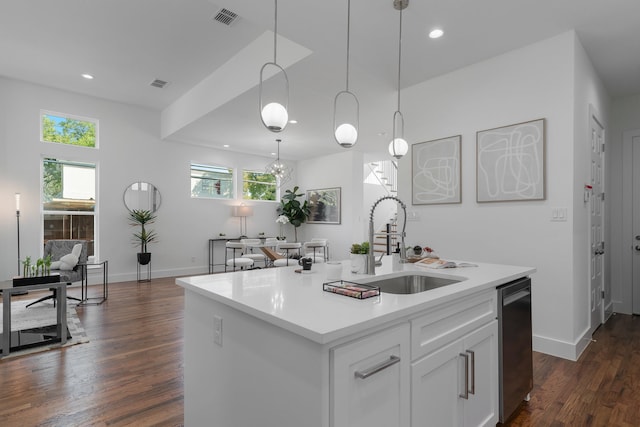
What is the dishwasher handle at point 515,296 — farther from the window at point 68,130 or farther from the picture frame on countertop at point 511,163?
the window at point 68,130

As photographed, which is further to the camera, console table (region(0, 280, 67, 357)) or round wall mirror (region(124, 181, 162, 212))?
round wall mirror (region(124, 181, 162, 212))

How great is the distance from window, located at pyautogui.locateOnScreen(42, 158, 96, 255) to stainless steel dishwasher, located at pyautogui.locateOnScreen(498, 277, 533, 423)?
265 inches

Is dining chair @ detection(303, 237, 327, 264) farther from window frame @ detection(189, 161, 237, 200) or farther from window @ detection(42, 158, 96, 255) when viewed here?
window @ detection(42, 158, 96, 255)

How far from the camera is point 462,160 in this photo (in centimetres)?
359

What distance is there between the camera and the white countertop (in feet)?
3.48

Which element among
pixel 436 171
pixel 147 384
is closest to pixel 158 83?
pixel 436 171

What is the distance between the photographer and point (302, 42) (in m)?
3.13

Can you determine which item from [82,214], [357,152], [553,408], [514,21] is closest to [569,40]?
[514,21]

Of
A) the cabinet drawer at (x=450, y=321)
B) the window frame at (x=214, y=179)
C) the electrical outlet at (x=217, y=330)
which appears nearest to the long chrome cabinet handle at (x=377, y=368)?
the cabinet drawer at (x=450, y=321)

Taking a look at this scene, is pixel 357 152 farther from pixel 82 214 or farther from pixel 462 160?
pixel 82 214

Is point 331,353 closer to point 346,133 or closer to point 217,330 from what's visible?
point 217,330

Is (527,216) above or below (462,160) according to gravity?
below

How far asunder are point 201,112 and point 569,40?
15.5 ft

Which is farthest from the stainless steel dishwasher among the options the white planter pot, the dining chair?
the dining chair
